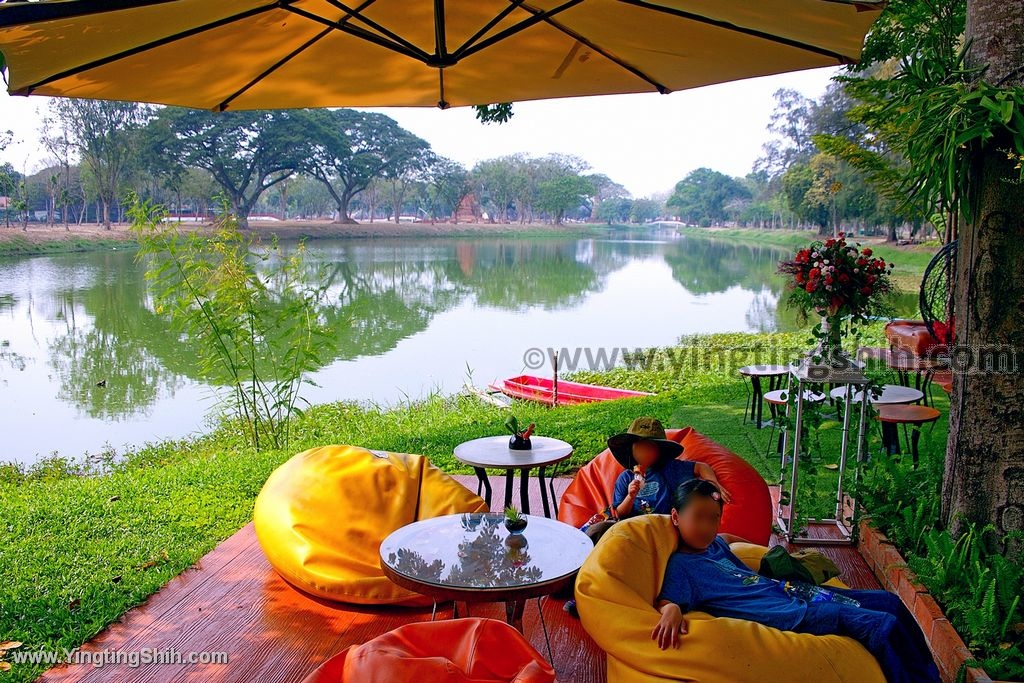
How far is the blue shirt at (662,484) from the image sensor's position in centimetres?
319

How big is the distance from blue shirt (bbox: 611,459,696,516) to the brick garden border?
92 centimetres

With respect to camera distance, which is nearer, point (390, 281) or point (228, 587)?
point (228, 587)

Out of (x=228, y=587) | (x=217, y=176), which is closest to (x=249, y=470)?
(x=228, y=587)

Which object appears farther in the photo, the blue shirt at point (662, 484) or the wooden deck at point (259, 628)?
the blue shirt at point (662, 484)

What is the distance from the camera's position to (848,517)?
Answer: 4105 mm

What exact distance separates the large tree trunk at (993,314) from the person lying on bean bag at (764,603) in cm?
102

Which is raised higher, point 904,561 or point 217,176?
point 217,176

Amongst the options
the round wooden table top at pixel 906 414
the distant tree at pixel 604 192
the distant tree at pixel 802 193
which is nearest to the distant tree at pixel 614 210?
the distant tree at pixel 604 192

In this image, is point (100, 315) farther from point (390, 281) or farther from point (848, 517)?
point (848, 517)

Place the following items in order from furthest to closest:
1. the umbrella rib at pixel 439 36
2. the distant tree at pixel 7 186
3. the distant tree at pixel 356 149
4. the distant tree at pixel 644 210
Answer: the distant tree at pixel 644 210, the distant tree at pixel 356 149, the distant tree at pixel 7 186, the umbrella rib at pixel 439 36

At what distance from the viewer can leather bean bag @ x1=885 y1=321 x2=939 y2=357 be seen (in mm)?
7252

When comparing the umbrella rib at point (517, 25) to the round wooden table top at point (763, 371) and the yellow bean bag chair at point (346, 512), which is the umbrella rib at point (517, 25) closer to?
the yellow bean bag chair at point (346, 512)

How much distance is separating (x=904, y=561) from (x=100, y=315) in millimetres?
16952

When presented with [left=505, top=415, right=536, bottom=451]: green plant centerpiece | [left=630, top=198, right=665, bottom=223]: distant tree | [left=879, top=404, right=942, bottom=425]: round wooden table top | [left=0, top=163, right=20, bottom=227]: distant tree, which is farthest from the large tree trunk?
[left=630, top=198, right=665, bottom=223]: distant tree
